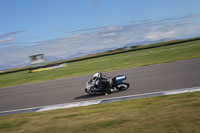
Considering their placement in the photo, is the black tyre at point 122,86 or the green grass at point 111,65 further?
the green grass at point 111,65

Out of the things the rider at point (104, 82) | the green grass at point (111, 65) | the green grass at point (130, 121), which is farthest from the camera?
the green grass at point (111, 65)

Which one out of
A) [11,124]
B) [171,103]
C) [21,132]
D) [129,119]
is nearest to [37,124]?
[21,132]

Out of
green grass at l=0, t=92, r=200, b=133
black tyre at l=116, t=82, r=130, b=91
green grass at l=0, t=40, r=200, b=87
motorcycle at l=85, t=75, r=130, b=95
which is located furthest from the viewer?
green grass at l=0, t=40, r=200, b=87

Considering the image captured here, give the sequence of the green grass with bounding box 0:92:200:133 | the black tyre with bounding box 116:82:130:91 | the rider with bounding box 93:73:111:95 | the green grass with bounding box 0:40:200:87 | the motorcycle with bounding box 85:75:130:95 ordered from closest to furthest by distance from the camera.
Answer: the green grass with bounding box 0:92:200:133 → the rider with bounding box 93:73:111:95 → the motorcycle with bounding box 85:75:130:95 → the black tyre with bounding box 116:82:130:91 → the green grass with bounding box 0:40:200:87

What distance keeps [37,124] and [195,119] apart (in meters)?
4.70

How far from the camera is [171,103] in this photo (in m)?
6.95

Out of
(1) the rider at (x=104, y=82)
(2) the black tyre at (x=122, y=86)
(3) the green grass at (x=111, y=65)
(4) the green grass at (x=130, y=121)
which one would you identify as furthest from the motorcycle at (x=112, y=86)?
(3) the green grass at (x=111, y=65)

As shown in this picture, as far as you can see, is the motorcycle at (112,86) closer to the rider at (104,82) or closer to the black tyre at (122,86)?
the black tyre at (122,86)

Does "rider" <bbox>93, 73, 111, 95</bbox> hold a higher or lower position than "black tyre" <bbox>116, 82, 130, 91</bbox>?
higher

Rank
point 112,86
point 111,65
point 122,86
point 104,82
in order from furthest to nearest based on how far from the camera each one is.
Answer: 1. point 111,65
2. point 122,86
3. point 112,86
4. point 104,82

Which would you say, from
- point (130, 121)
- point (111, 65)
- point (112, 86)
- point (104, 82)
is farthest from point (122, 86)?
point (111, 65)

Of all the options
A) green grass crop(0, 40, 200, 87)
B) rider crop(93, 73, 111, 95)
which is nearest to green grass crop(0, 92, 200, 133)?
rider crop(93, 73, 111, 95)

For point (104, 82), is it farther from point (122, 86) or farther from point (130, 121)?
point (130, 121)

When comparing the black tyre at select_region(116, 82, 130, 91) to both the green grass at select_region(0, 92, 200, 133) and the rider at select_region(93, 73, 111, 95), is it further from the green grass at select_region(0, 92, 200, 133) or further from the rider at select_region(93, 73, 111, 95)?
the green grass at select_region(0, 92, 200, 133)
